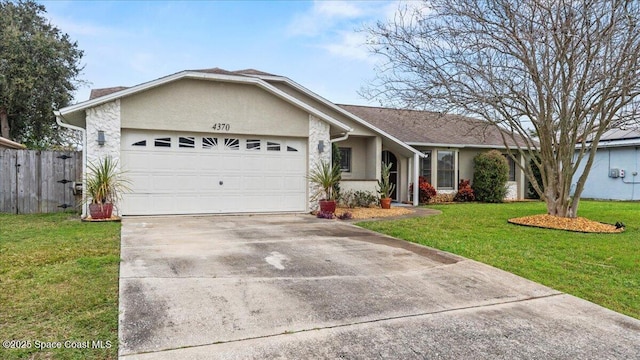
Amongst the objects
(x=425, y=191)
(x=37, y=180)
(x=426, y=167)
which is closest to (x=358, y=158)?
(x=425, y=191)

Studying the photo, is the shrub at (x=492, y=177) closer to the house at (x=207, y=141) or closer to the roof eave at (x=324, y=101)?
the roof eave at (x=324, y=101)

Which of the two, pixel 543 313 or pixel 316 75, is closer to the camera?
pixel 543 313

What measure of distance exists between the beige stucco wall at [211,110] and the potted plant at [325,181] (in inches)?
44.1

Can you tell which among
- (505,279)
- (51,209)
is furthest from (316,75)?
(505,279)

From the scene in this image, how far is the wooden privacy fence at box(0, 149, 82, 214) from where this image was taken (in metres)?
11.3

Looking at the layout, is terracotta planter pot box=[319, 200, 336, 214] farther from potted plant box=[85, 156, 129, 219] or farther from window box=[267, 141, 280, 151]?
potted plant box=[85, 156, 129, 219]

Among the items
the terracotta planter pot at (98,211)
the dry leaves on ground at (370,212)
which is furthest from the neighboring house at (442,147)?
the terracotta planter pot at (98,211)

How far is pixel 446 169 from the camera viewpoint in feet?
58.1

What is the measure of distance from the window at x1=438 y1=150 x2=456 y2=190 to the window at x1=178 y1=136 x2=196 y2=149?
10.8 m

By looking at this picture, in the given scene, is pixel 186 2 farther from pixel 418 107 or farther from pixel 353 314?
pixel 353 314

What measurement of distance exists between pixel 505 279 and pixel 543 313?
1186 millimetres

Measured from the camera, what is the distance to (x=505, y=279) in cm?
517

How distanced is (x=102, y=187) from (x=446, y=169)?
13365 millimetres

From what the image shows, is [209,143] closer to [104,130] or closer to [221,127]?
[221,127]
